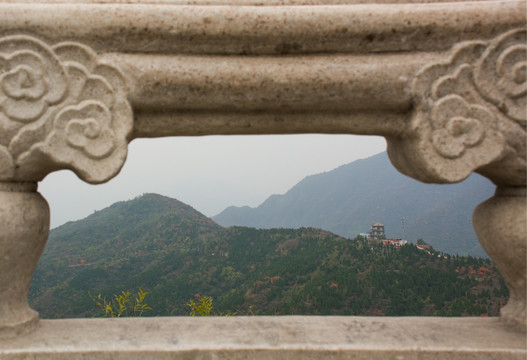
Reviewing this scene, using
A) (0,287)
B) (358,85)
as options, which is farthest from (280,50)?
(0,287)

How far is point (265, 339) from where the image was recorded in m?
1.35

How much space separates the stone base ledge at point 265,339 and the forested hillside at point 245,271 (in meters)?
1.82

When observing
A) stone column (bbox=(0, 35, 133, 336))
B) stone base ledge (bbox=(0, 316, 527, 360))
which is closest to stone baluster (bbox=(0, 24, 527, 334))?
stone column (bbox=(0, 35, 133, 336))

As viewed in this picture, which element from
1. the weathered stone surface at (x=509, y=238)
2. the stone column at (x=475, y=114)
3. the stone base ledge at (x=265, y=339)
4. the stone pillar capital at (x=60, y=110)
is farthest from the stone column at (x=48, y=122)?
the weathered stone surface at (x=509, y=238)

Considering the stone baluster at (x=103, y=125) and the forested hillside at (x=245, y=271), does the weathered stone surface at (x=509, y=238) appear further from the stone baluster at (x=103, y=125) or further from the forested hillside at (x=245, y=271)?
the forested hillside at (x=245, y=271)

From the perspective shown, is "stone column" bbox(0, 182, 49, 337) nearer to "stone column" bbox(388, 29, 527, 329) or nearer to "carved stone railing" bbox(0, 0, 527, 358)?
"carved stone railing" bbox(0, 0, 527, 358)

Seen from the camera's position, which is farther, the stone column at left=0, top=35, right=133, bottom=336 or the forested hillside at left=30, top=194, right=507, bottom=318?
the forested hillside at left=30, top=194, right=507, bottom=318

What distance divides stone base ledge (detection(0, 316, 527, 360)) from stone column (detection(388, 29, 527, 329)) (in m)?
0.31

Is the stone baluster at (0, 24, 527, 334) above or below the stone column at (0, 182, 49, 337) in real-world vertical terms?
above

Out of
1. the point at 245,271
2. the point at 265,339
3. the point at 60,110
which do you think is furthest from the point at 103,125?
the point at 245,271

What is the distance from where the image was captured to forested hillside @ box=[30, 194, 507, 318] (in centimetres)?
749

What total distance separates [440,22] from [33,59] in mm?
1294

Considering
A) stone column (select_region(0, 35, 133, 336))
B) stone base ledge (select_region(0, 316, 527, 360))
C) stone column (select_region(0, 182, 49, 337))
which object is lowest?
stone base ledge (select_region(0, 316, 527, 360))

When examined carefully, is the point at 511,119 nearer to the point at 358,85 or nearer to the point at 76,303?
the point at 358,85
